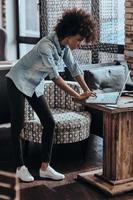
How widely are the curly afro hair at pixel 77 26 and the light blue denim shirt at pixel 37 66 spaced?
87 millimetres

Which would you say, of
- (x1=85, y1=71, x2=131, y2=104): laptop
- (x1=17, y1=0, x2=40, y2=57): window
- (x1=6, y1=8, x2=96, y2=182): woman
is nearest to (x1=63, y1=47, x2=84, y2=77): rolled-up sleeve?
(x1=6, y1=8, x2=96, y2=182): woman

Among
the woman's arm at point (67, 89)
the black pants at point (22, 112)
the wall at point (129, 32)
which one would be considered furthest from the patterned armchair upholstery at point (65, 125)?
the wall at point (129, 32)

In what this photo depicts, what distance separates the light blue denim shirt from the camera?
315cm

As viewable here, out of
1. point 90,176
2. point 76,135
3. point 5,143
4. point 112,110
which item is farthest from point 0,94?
point 112,110

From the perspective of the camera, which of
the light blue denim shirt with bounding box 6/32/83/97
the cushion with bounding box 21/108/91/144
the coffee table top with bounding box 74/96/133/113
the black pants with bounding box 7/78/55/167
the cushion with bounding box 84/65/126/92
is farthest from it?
the cushion with bounding box 84/65/126/92

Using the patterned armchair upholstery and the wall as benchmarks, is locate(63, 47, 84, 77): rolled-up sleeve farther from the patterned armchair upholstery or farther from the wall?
the wall

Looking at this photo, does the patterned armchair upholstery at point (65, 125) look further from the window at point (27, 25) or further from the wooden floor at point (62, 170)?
the window at point (27, 25)

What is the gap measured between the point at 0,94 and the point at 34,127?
80 centimetres

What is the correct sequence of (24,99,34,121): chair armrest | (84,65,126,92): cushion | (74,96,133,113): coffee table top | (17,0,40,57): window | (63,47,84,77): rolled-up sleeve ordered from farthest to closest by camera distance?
(17,0,40,57): window, (84,65,126,92): cushion, (24,99,34,121): chair armrest, (63,47,84,77): rolled-up sleeve, (74,96,133,113): coffee table top

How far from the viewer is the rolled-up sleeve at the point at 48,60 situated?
3109 mm

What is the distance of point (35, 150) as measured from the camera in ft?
14.0

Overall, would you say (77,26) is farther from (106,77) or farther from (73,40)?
(106,77)

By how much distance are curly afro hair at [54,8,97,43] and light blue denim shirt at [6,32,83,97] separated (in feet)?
0.29

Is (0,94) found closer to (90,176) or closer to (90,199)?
(90,176)
